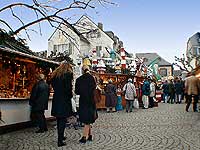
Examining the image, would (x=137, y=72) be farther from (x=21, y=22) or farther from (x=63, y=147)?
(x=63, y=147)

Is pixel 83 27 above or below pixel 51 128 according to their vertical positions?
above

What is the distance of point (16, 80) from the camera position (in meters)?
12.1

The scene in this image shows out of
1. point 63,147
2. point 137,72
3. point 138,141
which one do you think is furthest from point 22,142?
point 137,72

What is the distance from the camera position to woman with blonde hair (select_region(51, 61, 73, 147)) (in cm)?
752

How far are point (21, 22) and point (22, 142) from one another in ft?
11.7

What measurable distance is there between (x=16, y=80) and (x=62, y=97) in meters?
4.93

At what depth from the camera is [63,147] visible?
288 inches

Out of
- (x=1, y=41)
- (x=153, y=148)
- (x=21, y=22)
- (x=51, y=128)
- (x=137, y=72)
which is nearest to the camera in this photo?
(x=153, y=148)

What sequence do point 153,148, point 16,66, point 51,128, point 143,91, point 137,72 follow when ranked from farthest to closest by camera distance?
1. point 137,72
2. point 143,91
3. point 16,66
4. point 51,128
5. point 153,148

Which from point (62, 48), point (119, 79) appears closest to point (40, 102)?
point (119, 79)

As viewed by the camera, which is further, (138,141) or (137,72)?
(137,72)

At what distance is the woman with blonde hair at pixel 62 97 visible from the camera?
7.52 m

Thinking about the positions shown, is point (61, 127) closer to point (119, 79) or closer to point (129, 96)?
point (129, 96)

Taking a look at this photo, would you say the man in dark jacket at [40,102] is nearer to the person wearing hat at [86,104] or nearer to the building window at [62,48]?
the person wearing hat at [86,104]
